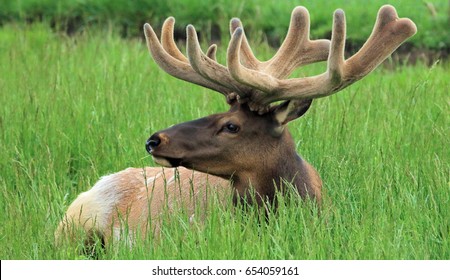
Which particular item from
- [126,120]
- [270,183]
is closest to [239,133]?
[270,183]

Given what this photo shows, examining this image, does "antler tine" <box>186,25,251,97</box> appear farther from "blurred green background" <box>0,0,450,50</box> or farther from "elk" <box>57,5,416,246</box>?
"blurred green background" <box>0,0,450,50</box>

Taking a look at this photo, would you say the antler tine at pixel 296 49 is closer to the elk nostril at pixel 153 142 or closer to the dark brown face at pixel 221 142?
the dark brown face at pixel 221 142

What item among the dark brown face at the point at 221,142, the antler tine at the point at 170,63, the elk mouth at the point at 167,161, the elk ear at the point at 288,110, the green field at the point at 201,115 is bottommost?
the green field at the point at 201,115

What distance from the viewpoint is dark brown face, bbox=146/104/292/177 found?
5.54 m

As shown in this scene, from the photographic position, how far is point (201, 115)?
25.6 ft

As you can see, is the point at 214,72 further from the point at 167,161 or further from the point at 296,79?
the point at 167,161

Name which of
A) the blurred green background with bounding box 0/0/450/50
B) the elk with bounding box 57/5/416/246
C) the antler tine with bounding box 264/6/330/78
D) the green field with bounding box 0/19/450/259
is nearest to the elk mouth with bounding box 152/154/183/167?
the elk with bounding box 57/5/416/246

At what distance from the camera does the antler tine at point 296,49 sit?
19.7ft

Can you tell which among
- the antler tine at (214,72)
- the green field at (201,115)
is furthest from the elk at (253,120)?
the green field at (201,115)

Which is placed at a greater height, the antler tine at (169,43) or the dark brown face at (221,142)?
the antler tine at (169,43)

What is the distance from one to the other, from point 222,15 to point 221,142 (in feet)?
23.6

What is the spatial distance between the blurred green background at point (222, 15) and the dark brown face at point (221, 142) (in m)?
5.65

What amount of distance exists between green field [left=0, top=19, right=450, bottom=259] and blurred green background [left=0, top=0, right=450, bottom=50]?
1469 millimetres

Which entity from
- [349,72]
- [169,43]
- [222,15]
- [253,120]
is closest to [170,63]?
[169,43]
